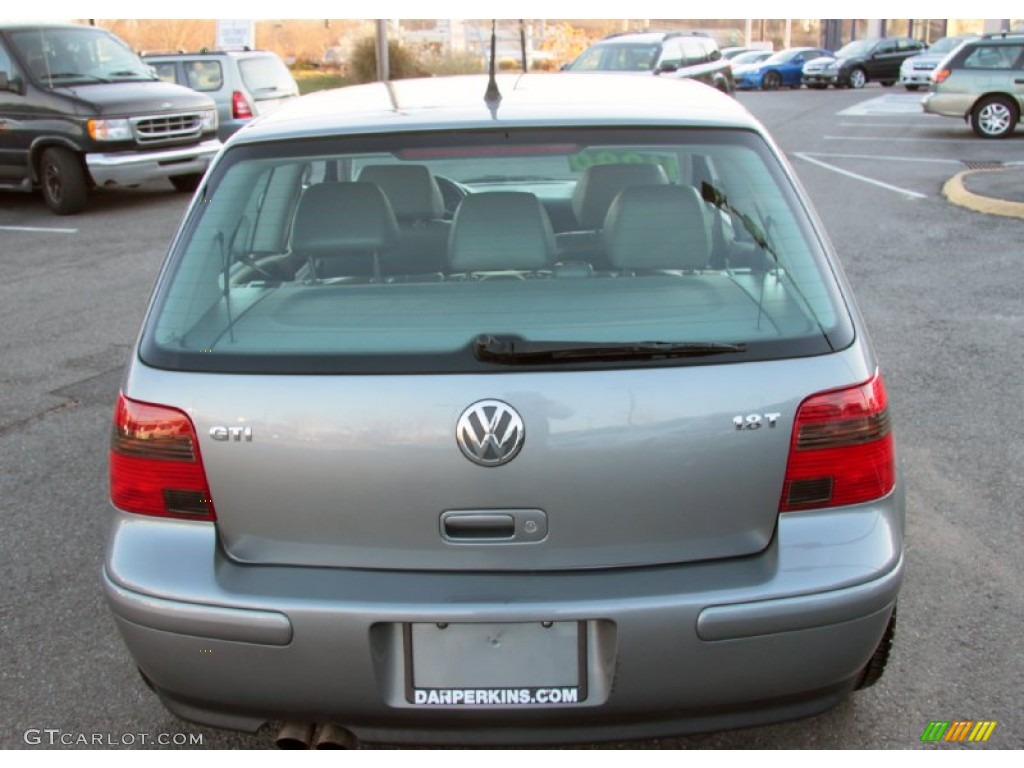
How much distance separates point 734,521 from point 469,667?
65cm

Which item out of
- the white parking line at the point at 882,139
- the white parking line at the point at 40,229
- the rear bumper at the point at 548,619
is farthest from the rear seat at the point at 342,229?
the white parking line at the point at 882,139

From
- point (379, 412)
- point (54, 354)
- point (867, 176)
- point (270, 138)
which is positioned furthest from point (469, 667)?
point (867, 176)

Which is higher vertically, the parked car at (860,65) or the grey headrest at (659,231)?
the grey headrest at (659,231)

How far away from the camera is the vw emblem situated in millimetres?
2305

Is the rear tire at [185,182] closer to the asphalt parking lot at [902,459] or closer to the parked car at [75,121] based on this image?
the parked car at [75,121]

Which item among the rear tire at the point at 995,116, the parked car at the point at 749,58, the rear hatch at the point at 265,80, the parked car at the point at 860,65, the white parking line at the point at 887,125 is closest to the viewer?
the rear hatch at the point at 265,80

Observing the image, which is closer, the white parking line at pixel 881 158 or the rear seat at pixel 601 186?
the rear seat at pixel 601 186

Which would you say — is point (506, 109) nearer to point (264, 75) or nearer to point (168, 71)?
point (264, 75)

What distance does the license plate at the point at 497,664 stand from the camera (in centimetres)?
233

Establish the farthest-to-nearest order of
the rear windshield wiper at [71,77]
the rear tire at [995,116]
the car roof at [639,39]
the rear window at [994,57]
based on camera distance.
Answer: the car roof at [639,39] → the rear tire at [995,116] → the rear window at [994,57] → the rear windshield wiper at [71,77]

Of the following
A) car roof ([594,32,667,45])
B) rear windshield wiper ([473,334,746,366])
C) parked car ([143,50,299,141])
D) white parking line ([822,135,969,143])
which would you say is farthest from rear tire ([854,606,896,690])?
car roof ([594,32,667,45])

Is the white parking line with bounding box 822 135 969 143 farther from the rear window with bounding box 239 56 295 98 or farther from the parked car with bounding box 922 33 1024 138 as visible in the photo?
the rear window with bounding box 239 56 295 98

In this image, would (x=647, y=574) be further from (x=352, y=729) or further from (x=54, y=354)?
(x=54, y=354)

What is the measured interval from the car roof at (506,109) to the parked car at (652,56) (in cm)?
1572
